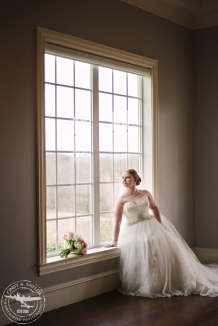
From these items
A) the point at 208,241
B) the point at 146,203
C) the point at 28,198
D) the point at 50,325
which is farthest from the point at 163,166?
the point at 50,325

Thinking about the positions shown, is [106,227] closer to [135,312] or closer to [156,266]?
[156,266]

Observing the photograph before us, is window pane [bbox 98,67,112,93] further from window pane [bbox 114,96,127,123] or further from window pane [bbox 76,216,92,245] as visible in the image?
window pane [bbox 76,216,92,245]

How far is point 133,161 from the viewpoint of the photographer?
5.62 meters

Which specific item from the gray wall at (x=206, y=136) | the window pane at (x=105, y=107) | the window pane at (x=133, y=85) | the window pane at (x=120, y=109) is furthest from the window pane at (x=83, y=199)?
the gray wall at (x=206, y=136)

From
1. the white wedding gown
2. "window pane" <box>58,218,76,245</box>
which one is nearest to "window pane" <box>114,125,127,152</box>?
the white wedding gown

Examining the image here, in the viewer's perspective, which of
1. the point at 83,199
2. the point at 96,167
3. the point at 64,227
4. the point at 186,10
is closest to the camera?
the point at 64,227

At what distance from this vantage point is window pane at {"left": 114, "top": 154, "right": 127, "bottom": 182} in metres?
5.36

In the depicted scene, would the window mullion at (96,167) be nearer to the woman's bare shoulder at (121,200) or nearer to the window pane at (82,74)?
the window pane at (82,74)

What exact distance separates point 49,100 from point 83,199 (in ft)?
3.86

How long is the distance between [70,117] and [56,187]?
786 millimetres

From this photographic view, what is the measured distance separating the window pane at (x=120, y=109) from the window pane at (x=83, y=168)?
708 mm

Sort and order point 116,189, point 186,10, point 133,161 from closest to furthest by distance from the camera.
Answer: point 116,189, point 133,161, point 186,10

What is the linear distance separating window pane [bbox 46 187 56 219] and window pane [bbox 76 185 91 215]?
34 centimetres

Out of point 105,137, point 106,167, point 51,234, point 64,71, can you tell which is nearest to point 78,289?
point 51,234
